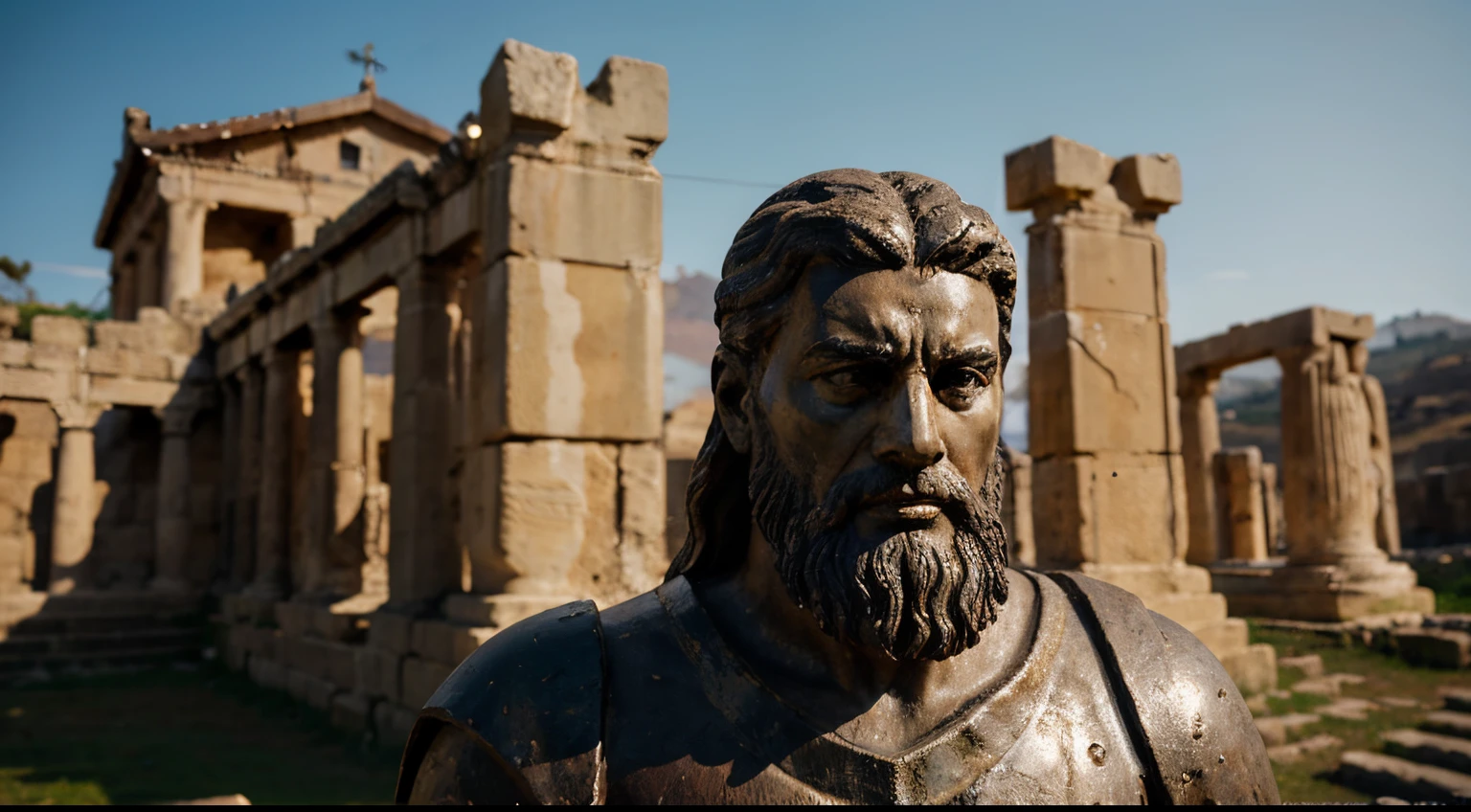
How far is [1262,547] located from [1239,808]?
799 inches

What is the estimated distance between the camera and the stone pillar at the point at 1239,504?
1895 cm

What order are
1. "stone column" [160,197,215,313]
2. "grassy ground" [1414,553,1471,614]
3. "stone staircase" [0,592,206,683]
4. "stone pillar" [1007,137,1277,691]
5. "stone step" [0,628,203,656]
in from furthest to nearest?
"stone column" [160,197,215,313] → "stone step" [0,628,203,656] → "stone staircase" [0,592,206,683] → "grassy ground" [1414,553,1471,614] → "stone pillar" [1007,137,1277,691]

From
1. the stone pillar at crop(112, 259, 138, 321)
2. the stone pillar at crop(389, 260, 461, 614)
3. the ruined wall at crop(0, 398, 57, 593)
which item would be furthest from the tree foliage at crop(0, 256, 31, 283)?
the stone pillar at crop(389, 260, 461, 614)

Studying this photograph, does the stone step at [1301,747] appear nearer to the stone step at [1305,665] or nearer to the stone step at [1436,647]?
the stone step at [1305,665]

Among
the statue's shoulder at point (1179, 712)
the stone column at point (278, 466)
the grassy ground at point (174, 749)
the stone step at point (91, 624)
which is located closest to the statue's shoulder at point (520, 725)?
the statue's shoulder at point (1179, 712)

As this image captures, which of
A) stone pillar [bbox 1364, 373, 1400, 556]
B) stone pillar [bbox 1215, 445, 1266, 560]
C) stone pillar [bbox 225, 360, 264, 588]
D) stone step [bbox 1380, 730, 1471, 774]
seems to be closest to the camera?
stone step [bbox 1380, 730, 1471, 774]

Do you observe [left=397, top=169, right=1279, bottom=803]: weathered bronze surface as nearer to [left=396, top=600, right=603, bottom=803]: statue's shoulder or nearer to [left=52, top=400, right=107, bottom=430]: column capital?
[left=396, top=600, right=603, bottom=803]: statue's shoulder

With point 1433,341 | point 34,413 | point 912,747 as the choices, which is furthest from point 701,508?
point 1433,341

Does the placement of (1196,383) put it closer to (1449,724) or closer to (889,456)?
(1449,724)

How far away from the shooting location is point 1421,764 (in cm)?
691

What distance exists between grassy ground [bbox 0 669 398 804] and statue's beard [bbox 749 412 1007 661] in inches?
246

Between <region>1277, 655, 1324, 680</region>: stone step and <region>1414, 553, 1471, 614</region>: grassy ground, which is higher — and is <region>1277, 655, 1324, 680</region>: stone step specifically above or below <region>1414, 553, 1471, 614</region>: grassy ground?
below

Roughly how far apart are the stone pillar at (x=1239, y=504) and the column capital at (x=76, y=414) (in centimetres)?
1942

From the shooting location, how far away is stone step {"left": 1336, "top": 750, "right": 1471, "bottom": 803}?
6.28m
